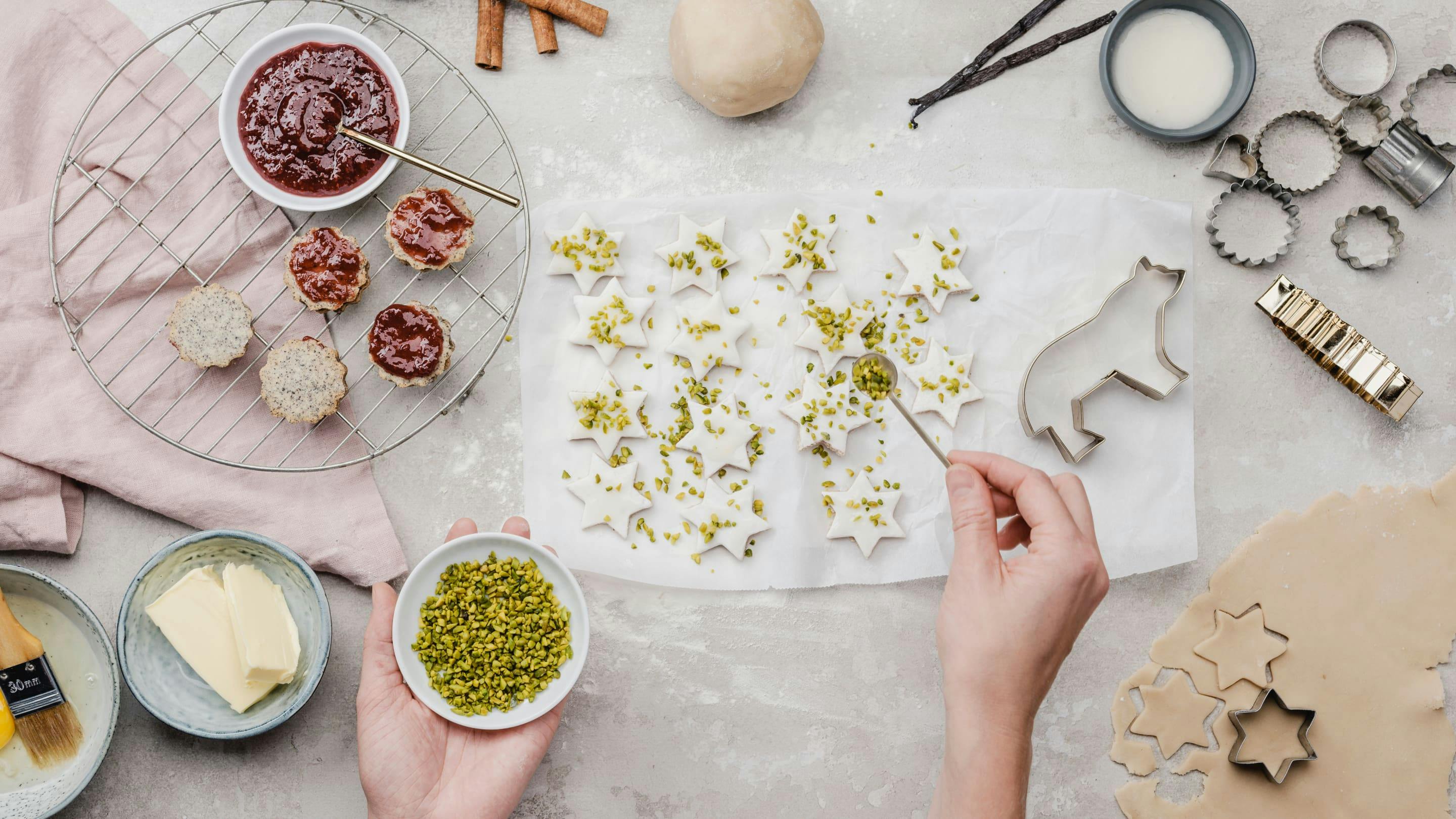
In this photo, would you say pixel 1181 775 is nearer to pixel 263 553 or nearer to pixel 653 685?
pixel 653 685

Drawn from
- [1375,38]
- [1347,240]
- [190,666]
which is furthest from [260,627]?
[1375,38]

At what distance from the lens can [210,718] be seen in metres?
2.32

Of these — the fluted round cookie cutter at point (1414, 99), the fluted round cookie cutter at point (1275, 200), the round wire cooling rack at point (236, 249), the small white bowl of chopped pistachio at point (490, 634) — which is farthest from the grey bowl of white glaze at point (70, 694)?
the fluted round cookie cutter at point (1414, 99)

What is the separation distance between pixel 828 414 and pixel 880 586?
54 centimetres

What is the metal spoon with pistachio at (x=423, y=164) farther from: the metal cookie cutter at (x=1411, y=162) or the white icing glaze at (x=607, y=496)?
the metal cookie cutter at (x=1411, y=162)

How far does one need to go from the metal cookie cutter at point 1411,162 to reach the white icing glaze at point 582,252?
2276 millimetres

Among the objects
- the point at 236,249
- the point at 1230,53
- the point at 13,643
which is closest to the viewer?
the point at 13,643

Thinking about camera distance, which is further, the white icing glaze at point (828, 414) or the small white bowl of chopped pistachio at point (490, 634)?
the white icing glaze at point (828, 414)

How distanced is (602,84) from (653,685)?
1.77 meters

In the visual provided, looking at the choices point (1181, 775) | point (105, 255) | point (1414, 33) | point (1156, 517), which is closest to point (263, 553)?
point (105, 255)

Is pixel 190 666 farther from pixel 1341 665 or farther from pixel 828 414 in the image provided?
pixel 1341 665

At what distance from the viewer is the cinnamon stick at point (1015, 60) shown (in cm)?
258

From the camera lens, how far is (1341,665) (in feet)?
8.48

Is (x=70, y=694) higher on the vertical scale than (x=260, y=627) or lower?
lower
